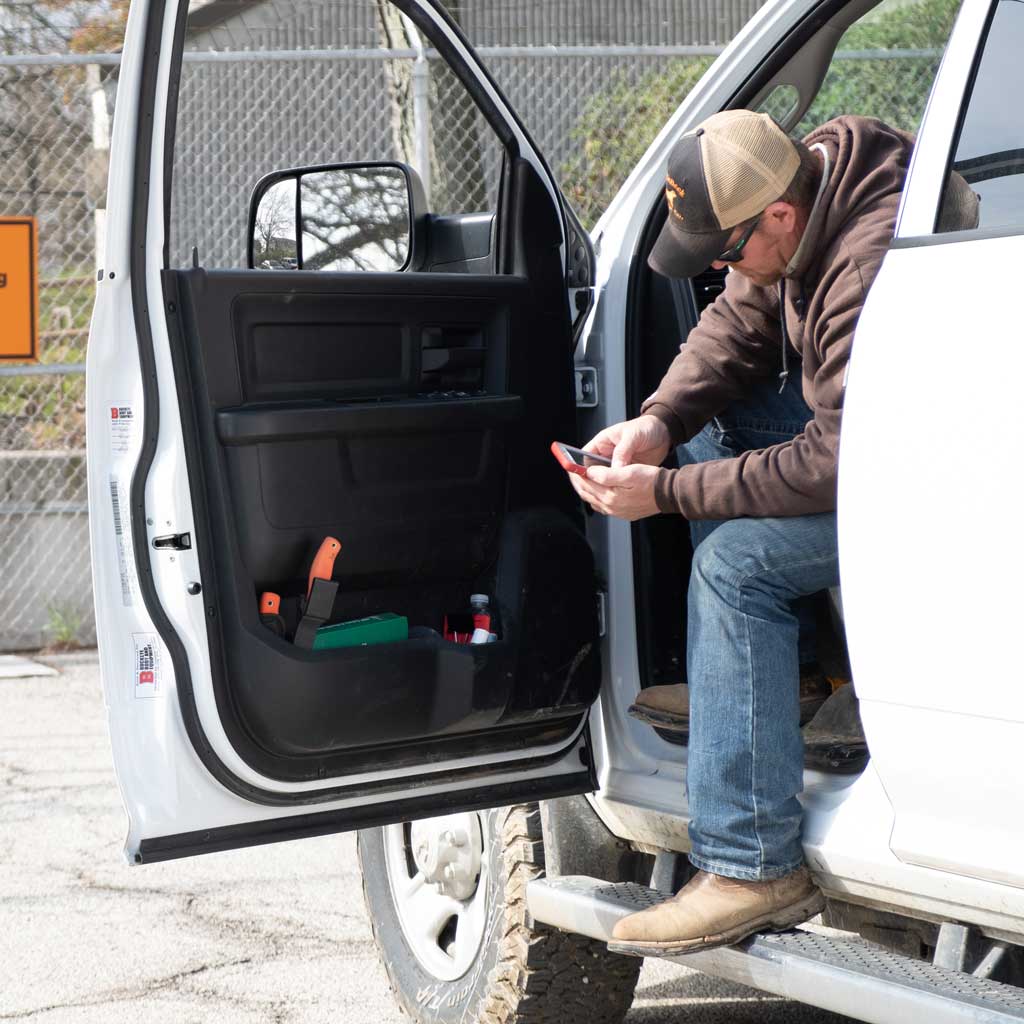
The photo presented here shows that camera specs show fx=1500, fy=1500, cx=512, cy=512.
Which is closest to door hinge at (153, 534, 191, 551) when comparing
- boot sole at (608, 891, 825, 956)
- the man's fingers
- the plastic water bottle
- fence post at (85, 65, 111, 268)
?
the plastic water bottle

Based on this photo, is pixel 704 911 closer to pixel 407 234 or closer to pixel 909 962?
pixel 909 962

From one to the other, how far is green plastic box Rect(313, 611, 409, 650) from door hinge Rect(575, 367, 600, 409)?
57 cm

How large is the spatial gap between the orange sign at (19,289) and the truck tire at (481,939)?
5.03m

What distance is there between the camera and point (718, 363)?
2723mm

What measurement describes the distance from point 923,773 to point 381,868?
159 centimetres

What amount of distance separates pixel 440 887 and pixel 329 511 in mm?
959

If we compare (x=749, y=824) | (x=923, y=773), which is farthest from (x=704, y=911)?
(x=923, y=773)

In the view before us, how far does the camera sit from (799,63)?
3.06 m

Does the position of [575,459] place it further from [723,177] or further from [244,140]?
[244,140]

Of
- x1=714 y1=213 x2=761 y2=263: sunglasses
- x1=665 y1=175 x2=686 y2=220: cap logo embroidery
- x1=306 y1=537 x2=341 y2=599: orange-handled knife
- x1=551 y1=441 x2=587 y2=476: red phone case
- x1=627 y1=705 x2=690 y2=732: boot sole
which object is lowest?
x1=627 y1=705 x2=690 y2=732: boot sole

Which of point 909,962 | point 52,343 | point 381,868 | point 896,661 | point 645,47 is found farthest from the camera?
point 52,343

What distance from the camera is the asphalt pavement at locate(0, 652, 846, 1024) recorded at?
335cm

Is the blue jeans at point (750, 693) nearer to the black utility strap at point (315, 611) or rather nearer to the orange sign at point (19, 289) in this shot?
the black utility strap at point (315, 611)

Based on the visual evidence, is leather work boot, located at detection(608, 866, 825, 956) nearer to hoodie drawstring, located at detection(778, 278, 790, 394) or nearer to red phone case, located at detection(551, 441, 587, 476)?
red phone case, located at detection(551, 441, 587, 476)
